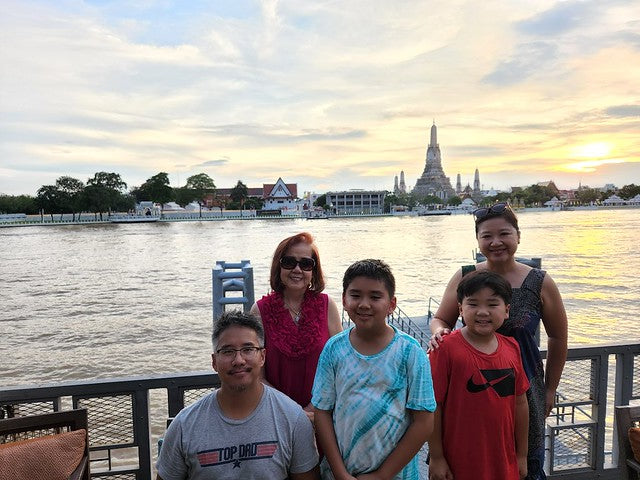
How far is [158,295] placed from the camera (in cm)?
2408

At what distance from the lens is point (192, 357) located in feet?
44.6

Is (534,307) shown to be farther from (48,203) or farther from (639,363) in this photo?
(48,203)

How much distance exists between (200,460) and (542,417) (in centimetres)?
165

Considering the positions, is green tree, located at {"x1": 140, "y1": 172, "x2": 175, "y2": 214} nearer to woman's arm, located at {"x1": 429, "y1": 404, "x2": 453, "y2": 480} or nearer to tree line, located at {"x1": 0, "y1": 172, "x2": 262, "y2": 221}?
tree line, located at {"x1": 0, "y1": 172, "x2": 262, "y2": 221}

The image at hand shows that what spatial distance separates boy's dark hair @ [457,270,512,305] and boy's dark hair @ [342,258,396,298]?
41cm

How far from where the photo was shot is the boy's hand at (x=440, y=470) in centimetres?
215

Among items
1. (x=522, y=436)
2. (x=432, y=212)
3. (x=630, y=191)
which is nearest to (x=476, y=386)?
(x=522, y=436)

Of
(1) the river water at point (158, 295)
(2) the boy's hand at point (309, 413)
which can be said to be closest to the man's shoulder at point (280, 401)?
(2) the boy's hand at point (309, 413)

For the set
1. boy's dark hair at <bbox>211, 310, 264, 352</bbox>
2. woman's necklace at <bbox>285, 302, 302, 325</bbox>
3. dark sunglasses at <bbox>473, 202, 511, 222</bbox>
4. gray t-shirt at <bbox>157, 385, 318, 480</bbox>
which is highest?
dark sunglasses at <bbox>473, 202, 511, 222</bbox>

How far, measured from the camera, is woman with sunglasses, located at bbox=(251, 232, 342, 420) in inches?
92.4

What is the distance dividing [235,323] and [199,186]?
117 meters

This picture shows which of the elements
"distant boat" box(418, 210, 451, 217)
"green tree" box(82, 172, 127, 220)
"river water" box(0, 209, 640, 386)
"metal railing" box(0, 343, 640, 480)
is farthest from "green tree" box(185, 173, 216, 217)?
"metal railing" box(0, 343, 640, 480)

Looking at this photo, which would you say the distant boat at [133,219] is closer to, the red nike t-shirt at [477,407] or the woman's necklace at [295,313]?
the woman's necklace at [295,313]

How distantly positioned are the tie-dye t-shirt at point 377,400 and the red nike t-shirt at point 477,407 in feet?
0.76
